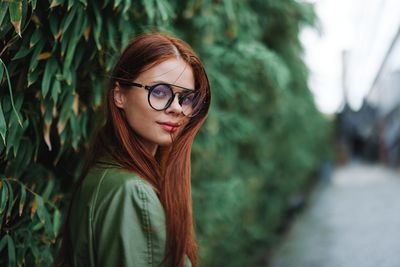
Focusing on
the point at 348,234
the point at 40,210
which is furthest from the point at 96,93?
the point at 348,234

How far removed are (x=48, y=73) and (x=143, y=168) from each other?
646 millimetres

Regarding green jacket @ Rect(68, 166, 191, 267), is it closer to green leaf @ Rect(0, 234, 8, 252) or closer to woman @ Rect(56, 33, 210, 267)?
woman @ Rect(56, 33, 210, 267)

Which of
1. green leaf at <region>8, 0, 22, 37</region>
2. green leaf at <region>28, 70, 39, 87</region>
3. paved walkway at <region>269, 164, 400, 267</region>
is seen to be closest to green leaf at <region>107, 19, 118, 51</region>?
green leaf at <region>28, 70, 39, 87</region>

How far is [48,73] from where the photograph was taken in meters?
1.65

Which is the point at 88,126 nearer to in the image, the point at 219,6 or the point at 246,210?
the point at 219,6

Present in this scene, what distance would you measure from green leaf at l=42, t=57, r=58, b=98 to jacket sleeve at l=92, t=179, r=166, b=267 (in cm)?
63

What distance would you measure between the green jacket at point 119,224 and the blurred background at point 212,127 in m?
0.44

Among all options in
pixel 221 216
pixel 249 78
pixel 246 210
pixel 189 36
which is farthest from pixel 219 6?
pixel 246 210

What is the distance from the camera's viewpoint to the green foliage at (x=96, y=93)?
62.9 inches

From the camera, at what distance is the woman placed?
3.72 feet

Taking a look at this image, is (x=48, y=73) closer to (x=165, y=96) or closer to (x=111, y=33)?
(x=111, y=33)

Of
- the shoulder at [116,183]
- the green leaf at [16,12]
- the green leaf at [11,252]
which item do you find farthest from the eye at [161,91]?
the green leaf at [11,252]

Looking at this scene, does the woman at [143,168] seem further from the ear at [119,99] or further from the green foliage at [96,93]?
the green foliage at [96,93]

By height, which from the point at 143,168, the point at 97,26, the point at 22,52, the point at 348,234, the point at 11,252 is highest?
the point at 97,26
